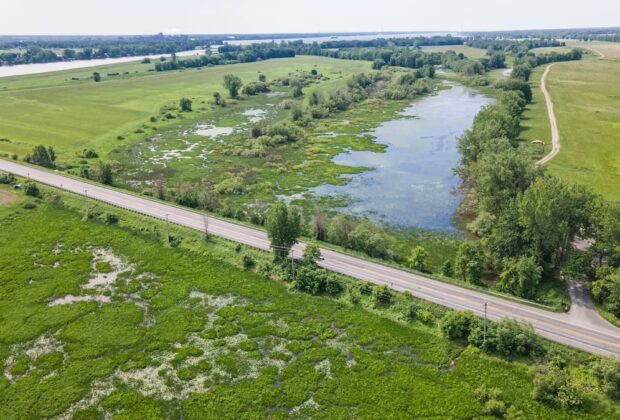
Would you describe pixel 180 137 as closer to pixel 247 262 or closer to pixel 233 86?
pixel 233 86

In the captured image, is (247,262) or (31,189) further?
(31,189)

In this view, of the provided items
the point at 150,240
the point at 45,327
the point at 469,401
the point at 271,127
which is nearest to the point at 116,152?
the point at 271,127

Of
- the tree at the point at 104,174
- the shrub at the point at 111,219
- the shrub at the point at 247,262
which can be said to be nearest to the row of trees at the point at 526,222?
the shrub at the point at 247,262

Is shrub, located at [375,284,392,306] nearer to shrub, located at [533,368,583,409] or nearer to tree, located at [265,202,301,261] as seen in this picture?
tree, located at [265,202,301,261]

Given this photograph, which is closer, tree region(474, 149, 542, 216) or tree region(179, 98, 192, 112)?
tree region(474, 149, 542, 216)

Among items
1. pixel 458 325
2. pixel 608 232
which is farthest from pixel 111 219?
pixel 608 232

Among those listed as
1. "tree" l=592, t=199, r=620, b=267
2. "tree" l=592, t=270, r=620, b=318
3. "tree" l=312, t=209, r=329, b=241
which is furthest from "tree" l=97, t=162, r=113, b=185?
"tree" l=592, t=270, r=620, b=318
